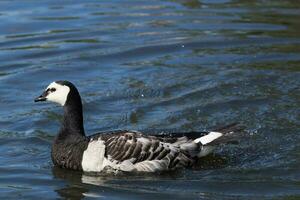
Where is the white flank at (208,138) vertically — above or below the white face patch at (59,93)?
below

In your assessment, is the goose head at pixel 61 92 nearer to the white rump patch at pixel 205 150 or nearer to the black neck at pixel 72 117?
the black neck at pixel 72 117

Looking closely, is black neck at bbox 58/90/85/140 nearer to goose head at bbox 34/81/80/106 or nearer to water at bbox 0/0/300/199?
goose head at bbox 34/81/80/106

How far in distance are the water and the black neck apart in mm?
542

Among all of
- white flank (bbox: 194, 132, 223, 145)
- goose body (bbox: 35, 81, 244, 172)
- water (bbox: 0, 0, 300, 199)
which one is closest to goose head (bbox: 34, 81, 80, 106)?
goose body (bbox: 35, 81, 244, 172)

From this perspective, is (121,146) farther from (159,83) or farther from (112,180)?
(159,83)

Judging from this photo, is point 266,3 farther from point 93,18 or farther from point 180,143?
point 180,143

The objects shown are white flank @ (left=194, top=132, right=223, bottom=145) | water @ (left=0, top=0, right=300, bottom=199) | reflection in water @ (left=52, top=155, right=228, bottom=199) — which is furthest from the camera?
white flank @ (left=194, top=132, right=223, bottom=145)

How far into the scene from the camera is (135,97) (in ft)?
50.7

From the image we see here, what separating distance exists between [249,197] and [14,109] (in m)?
5.26

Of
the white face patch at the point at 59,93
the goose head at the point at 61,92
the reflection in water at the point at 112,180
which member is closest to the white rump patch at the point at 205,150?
the reflection in water at the point at 112,180

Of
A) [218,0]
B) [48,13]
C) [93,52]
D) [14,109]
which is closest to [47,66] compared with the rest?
[93,52]

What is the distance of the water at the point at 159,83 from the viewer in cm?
1189

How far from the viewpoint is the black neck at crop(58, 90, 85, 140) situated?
12.8 m

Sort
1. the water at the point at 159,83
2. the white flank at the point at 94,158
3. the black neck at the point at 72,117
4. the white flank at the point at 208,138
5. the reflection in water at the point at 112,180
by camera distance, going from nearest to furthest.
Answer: the reflection in water at the point at 112,180 → the water at the point at 159,83 → the white flank at the point at 94,158 → the white flank at the point at 208,138 → the black neck at the point at 72,117
